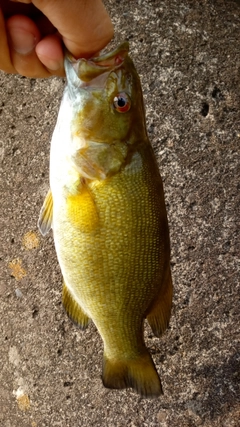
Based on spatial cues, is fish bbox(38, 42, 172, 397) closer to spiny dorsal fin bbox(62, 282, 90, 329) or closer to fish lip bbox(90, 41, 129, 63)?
fish lip bbox(90, 41, 129, 63)

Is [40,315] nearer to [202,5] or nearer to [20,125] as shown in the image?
[20,125]

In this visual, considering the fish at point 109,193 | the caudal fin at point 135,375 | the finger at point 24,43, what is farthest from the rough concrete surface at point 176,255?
the finger at point 24,43

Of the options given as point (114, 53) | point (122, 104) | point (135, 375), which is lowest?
point (135, 375)

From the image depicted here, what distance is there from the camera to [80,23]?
1426 mm

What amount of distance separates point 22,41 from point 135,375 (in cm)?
113

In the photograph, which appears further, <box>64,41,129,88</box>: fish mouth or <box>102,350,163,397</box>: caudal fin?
<box>102,350,163,397</box>: caudal fin

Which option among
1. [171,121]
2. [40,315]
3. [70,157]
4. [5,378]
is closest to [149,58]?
[171,121]

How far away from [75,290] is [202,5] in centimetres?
143

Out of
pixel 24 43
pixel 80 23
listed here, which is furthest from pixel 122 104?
pixel 24 43

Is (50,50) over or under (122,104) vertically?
over

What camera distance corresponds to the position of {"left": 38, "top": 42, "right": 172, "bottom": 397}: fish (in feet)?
5.11

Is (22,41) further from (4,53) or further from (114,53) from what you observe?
(114,53)

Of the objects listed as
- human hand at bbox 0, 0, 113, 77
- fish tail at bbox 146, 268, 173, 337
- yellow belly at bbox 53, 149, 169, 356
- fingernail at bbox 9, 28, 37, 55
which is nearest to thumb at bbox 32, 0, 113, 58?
human hand at bbox 0, 0, 113, 77

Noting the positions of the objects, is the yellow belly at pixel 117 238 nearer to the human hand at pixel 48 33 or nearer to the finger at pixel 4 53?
the human hand at pixel 48 33
